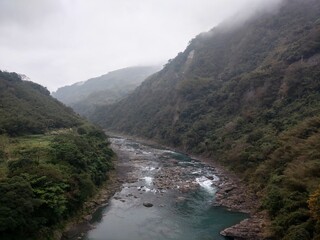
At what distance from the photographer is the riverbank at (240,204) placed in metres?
35.8

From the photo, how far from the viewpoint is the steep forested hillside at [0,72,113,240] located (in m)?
31.3

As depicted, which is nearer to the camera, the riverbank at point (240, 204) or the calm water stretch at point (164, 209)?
the riverbank at point (240, 204)

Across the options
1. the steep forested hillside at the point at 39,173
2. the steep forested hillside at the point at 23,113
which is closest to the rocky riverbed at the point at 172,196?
the steep forested hillside at the point at 39,173

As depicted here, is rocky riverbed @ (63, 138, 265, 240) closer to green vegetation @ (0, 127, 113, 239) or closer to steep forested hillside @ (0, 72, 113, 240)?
green vegetation @ (0, 127, 113, 239)

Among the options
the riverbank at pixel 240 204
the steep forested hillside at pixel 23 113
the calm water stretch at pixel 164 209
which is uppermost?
the steep forested hillside at pixel 23 113

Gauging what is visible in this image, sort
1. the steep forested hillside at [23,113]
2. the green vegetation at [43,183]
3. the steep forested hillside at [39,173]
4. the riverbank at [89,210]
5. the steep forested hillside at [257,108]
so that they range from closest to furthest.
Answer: the green vegetation at [43,183] < the steep forested hillside at [39,173] < the riverbank at [89,210] < the steep forested hillside at [257,108] < the steep forested hillside at [23,113]

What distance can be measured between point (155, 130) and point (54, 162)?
69.5 metres

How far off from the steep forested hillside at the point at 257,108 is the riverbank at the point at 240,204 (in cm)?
146

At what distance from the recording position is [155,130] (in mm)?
115000

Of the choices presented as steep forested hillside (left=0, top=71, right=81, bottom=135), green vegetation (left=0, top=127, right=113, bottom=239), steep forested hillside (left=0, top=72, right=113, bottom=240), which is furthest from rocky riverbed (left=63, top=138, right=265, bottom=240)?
steep forested hillside (left=0, top=71, right=81, bottom=135)

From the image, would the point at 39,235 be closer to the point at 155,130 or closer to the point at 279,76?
the point at 279,76

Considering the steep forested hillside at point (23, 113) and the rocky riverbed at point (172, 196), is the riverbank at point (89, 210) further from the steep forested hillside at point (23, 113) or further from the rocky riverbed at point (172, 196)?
the steep forested hillside at point (23, 113)

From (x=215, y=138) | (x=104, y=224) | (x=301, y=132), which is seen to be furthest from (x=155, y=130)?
(x=104, y=224)

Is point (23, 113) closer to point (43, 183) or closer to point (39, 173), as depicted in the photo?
point (39, 173)
